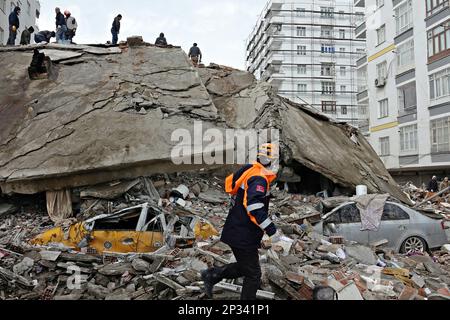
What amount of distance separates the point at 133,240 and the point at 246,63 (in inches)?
2625

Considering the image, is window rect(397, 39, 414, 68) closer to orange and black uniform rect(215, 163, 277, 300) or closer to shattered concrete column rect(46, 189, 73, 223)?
shattered concrete column rect(46, 189, 73, 223)

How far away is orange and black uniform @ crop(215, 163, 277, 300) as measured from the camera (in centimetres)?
402

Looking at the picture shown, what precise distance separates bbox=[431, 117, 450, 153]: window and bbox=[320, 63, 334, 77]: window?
31.0m

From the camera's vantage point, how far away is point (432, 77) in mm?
24672

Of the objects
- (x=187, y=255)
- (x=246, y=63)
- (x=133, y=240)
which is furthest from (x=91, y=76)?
(x=246, y=63)

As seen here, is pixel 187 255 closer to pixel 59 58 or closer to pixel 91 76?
pixel 91 76

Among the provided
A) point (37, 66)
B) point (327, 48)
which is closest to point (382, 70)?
point (37, 66)

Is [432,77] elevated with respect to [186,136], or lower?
elevated

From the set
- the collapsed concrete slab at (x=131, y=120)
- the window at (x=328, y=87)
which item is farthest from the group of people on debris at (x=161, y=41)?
the window at (x=328, y=87)

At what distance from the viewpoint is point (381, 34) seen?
3098 centimetres

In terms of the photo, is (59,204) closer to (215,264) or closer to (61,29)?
(215,264)

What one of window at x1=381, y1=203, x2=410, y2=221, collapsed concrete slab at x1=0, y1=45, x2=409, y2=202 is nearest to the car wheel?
window at x1=381, y1=203, x2=410, y2=221
